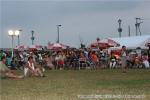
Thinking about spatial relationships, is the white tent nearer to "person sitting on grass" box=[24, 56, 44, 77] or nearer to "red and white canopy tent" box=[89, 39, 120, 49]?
"red and white canopy tent" box=[89, 39, 120, 49]

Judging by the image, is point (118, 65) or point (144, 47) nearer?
A: point (118, 65)

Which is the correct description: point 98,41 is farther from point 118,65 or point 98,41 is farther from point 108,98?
point 108,98

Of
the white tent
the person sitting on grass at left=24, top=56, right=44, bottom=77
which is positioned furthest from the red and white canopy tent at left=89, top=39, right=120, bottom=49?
the person sitting on grass at left=24, top=56, right=44, bottom=77

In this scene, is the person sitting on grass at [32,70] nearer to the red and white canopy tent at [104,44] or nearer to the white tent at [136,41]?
the white tent at [136,41]

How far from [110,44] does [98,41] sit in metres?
1.23

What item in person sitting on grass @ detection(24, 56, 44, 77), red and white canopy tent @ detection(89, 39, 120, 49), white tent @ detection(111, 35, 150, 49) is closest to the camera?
person sitting on grass @ detection(24, 56, 44, 77)

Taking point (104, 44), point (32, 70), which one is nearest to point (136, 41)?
point (104, 44)

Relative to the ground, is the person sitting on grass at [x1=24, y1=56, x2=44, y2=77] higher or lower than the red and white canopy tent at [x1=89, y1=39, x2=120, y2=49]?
lower

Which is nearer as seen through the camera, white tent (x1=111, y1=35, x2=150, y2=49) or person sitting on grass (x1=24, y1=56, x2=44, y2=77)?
person sitting on grass (x1=24, y1=56, x2=44, y2=77)

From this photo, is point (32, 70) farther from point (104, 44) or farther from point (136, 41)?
point (136, 41)

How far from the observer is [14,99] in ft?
41.1

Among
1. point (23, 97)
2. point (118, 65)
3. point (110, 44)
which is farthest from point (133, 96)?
point (110, 44)

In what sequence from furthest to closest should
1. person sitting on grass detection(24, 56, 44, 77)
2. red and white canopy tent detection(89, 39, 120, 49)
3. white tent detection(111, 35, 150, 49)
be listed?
red and white canopy tent detection(89, 39, 120, 49)
white tent detection(111, 35, 150, 49)
person sitting on grass detection(24, 56, 44, 77)

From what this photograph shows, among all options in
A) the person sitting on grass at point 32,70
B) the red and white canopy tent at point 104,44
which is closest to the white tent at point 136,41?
the red and white canopy tent at point 104,44
